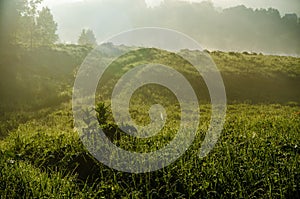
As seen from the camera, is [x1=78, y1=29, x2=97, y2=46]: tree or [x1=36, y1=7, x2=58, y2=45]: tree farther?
[x1=78, y1=29, x2=97, y2=46]: tree

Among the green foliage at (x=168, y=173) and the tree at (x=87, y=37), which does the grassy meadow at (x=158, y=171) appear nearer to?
the green foliage at (x=168, y=173)

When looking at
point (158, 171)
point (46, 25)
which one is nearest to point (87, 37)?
point (46, 25)

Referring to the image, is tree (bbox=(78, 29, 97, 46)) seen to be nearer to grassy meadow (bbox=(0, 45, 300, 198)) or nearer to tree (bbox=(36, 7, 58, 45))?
tree (bbox=(36, 7, 58, 45))

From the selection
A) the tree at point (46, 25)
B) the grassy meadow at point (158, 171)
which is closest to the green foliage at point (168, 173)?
the grassy meadow at point (158, 171)

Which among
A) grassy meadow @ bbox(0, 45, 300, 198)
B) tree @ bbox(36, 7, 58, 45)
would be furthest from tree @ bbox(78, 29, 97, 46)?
grassy meadow @ bbox(0, 45, 300, 198)

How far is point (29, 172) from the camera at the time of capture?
688 cm

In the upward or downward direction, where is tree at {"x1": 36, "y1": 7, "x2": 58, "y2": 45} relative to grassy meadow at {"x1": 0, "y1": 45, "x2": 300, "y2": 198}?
upward

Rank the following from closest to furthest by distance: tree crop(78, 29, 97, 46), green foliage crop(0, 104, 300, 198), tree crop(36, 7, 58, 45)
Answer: green foliage crop(0, 104, 300, 198) → tree crop(36, 7, 58, 45) → tree crop(78, 29, 97, 46)

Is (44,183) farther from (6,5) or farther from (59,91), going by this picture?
(6,5)

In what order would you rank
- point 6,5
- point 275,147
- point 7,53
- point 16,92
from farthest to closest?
point 6,5, point 7,53, point 16,92, point 275,147

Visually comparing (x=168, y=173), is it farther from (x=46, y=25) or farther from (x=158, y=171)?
(x=46, y=25)

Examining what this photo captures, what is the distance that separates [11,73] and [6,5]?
10570mm

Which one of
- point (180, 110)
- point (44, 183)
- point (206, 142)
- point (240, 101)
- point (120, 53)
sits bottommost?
point (44, 183)

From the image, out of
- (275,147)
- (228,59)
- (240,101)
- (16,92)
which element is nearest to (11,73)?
(16,92)
